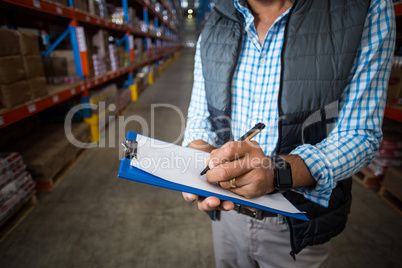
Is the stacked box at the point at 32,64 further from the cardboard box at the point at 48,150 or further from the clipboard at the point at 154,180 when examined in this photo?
the clipboard at the point at 154,180

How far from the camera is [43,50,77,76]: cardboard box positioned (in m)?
2.60

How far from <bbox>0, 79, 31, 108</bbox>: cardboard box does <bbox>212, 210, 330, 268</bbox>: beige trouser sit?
1552 mm

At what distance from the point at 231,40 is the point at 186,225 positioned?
148 cm

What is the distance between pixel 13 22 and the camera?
2467 mm

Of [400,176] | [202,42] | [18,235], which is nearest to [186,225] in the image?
[18,235]

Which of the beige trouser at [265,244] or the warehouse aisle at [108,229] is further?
the warehouse aisle at [108,229]

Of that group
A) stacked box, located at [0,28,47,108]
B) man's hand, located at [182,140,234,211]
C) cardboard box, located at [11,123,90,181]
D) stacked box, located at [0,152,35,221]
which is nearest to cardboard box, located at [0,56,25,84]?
stacked box, located at [0,28,47,108]

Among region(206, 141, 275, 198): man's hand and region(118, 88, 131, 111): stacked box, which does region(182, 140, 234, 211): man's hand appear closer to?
region(206, 141, 275, 198): man's hand

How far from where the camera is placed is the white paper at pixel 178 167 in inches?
20.9

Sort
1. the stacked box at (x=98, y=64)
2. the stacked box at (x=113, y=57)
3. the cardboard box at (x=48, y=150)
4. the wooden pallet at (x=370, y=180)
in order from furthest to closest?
the stacked box at (x=113, y=57), the stacked box at (x=98, y=64), the wooden pallet at (x=370, y=180), the cardboard box at (x=48, y=150)

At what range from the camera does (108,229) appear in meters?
1.72

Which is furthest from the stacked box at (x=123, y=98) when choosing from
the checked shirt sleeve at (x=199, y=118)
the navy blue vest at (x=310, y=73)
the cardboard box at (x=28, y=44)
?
the navy blue vest at (x=310, y=73)

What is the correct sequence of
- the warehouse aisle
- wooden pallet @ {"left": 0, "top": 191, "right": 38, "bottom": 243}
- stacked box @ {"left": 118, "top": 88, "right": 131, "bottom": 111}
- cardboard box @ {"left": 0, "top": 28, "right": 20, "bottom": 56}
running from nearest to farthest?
cardboard box @ {"left": 0, "top": 28, "right": 20, "bottom": 56} → the warehouse aisle → wooden pallet @ {"left": 0, "top": 191, "right": 38, "bottom": 243} → stacked box @ {"left": 118, "top": 88, "right": 131, "bottom": 111}

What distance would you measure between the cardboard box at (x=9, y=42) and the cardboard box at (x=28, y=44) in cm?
3
